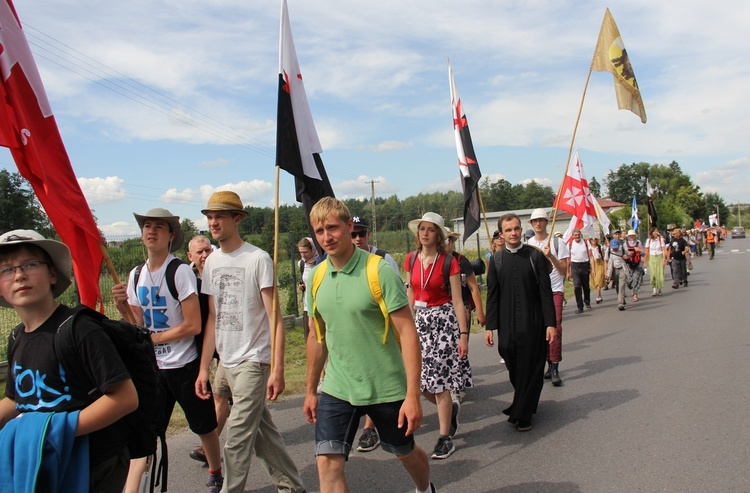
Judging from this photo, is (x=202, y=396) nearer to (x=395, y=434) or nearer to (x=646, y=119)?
(x=395, y=434)

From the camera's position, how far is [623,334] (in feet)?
33.2

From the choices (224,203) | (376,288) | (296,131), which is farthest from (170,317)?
(296,131)

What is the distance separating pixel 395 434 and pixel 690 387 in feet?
14.7

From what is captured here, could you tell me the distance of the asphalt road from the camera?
13.7ft

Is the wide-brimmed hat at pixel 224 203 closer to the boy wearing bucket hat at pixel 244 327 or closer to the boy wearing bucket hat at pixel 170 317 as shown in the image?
the boy wearing bucket hat at pixel 244 327

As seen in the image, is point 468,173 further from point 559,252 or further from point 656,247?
point 656,247

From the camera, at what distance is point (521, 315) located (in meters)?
5.45

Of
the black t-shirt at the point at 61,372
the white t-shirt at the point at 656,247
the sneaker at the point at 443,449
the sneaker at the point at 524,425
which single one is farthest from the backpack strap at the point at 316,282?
the white t-shirt at the point at 656,247

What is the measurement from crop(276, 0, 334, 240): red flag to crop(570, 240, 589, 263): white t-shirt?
34.2 feet

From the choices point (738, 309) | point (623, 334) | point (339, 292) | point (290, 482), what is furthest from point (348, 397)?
point (738, 309)

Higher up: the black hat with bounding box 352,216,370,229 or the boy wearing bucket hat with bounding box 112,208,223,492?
the black hat with bounding box 352,216,370,229

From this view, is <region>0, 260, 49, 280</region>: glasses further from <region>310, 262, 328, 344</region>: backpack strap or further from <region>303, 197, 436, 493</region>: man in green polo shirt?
<region>310, 262, 328, 344</region>: backpack strap

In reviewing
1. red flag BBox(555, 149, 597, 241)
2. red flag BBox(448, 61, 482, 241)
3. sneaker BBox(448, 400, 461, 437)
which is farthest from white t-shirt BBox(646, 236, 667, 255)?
sneaker BBox(448, 400, 461, 437)

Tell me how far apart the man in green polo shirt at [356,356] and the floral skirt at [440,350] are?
5.56 ft
